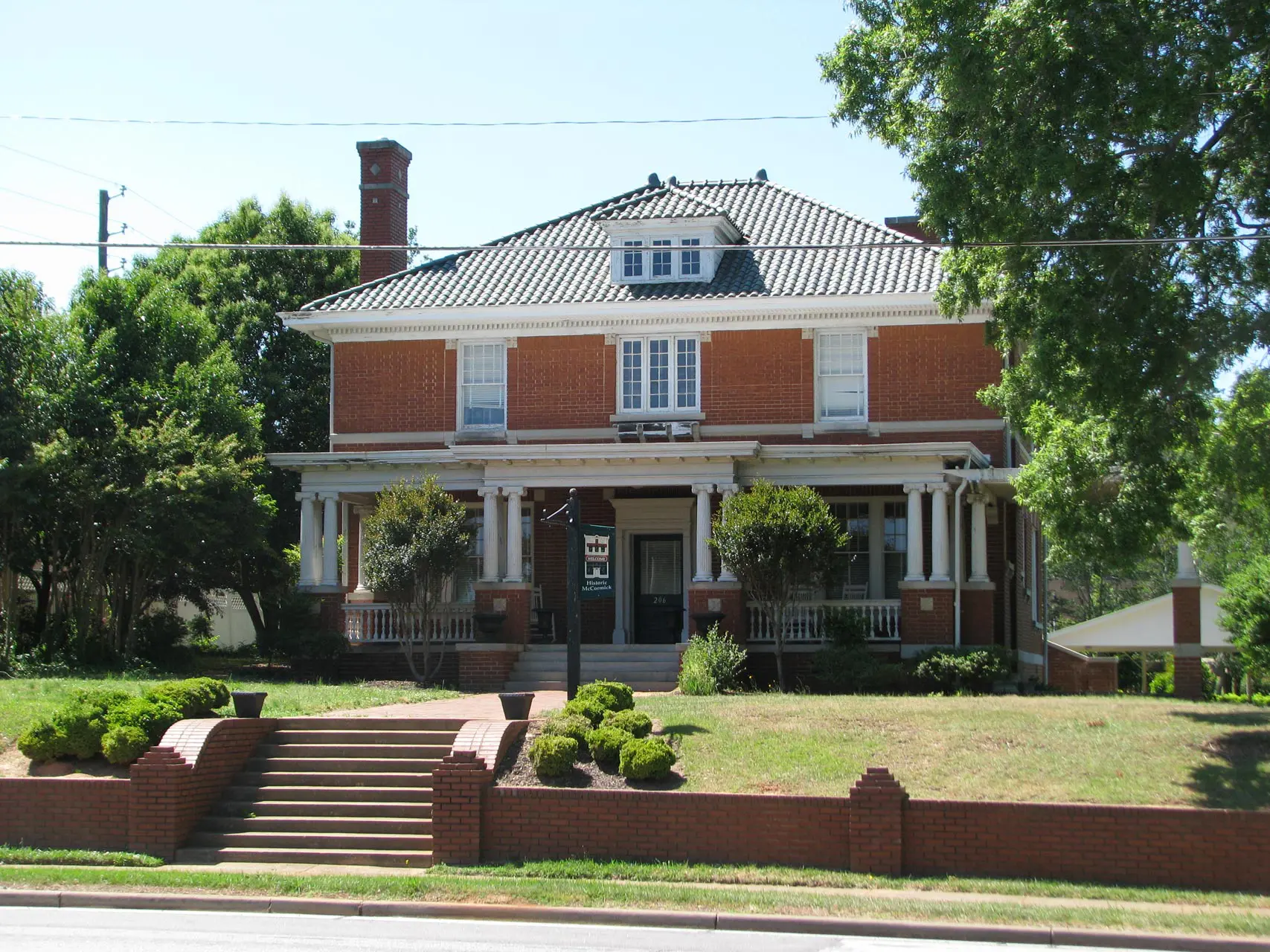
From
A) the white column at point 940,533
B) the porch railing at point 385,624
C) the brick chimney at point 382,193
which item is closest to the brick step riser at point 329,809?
the porch railing at point 385,624

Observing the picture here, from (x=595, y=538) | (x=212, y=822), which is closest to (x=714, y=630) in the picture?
(x=595, y=538)

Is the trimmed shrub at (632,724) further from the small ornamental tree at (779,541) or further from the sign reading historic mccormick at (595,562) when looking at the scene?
the small ornamental tree at (779,541)

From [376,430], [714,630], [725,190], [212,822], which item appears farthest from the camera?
[725,190]

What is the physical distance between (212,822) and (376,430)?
1432cm

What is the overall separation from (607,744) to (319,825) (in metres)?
3.25

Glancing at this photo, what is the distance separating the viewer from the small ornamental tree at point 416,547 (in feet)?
80.6

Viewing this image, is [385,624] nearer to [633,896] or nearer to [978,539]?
[978,539]

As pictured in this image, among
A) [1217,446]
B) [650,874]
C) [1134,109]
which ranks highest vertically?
[1134,109]

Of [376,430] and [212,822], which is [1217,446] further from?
[376,430]

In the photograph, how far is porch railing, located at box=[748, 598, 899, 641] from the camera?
25406mm

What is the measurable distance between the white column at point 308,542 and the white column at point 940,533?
37.8ft

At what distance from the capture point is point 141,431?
26.0 m

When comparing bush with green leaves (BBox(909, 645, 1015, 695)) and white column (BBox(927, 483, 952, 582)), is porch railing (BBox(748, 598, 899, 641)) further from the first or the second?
bush with green leaves (BBox(909, 645, 1015, 695))

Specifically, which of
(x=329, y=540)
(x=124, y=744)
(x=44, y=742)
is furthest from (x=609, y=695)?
(x=329, y=540)
